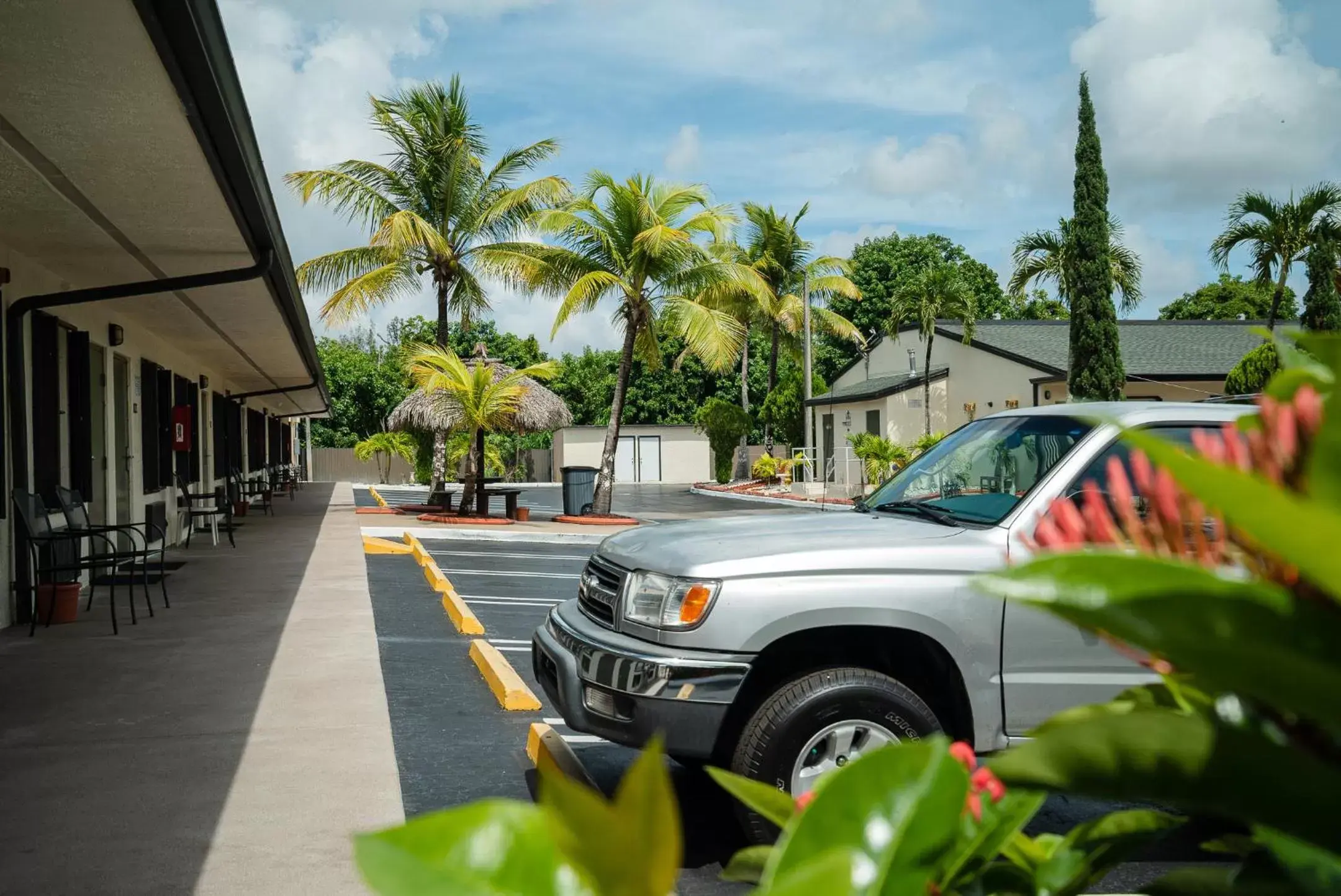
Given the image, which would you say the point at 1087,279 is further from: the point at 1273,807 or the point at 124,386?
the point at 1273,807

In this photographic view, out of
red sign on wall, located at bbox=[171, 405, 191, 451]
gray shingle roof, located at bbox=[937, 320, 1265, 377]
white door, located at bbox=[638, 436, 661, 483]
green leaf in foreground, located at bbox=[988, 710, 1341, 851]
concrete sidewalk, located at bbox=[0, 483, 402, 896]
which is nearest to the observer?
green leaf in foreground, located at bbox=[988, 710, 1341, 851]

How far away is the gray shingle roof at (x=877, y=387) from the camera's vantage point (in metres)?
35.8

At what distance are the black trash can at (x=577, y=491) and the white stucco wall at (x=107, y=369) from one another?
7.51 meters

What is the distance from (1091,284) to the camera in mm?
28672

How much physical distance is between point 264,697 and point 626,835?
7.00 meters

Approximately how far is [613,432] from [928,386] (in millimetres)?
12744

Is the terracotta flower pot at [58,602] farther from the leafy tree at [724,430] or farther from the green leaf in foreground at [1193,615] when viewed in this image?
the leafy tree at [724,430]

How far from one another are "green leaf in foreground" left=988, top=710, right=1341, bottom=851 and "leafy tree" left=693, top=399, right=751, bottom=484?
43367 millimetres

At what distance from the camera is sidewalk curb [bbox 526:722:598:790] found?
16.7 ft

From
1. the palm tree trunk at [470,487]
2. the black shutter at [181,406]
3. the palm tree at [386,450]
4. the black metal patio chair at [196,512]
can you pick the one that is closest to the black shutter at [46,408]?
the black metal patio chair at [196,512]

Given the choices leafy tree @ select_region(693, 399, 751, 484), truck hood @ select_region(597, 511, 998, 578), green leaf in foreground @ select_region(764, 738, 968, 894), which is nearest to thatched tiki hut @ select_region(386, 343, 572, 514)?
leafy tree @ select_region(693, 399, 751, 484)

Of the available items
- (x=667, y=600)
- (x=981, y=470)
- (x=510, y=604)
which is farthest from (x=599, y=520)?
(x=667, y=600)

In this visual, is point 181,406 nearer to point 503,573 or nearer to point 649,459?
point 503,573

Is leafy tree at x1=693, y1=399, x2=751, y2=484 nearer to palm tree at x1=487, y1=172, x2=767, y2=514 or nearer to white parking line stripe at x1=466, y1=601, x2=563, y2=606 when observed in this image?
palm tree at x1=487, y1=172, x2=767, y2=514
